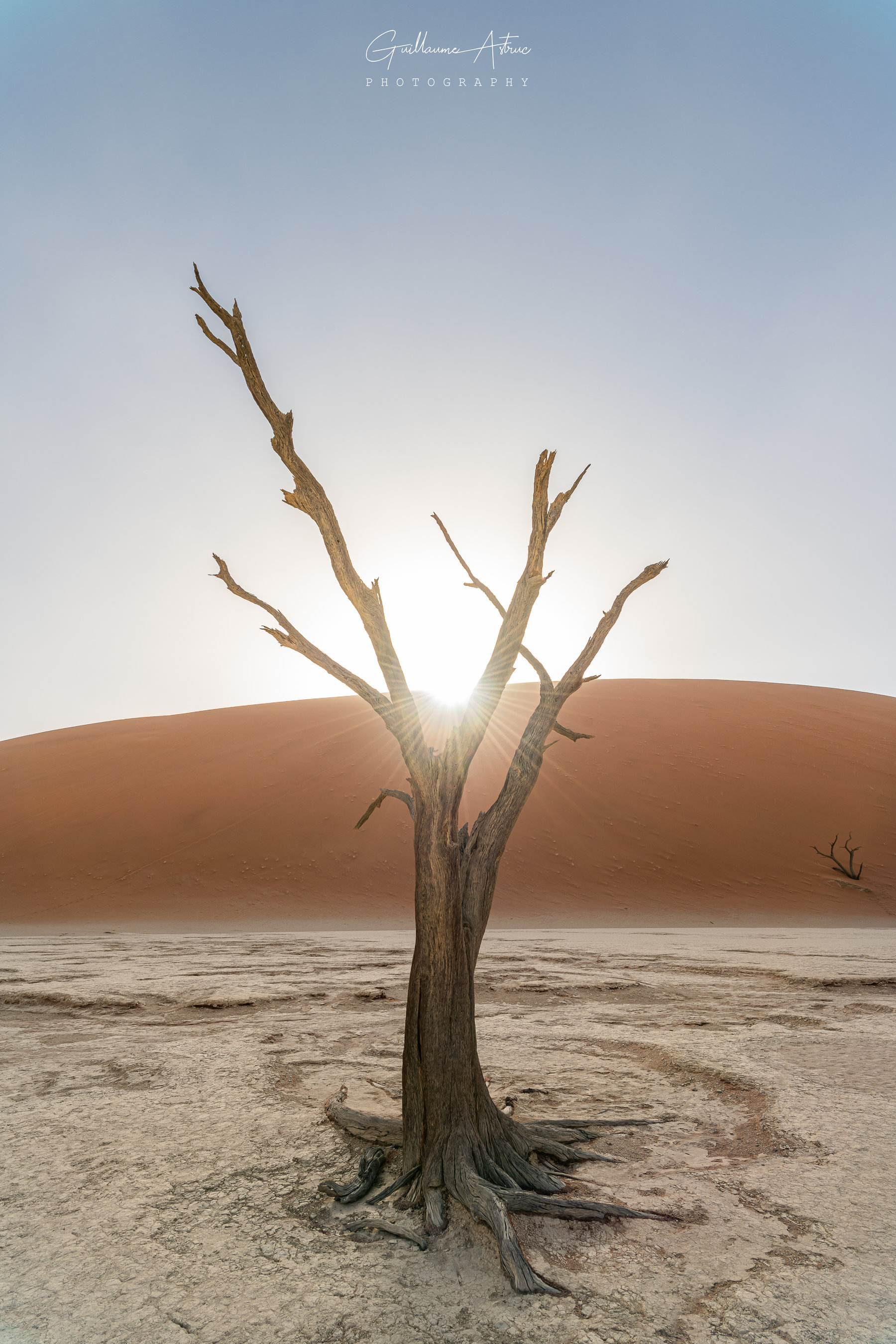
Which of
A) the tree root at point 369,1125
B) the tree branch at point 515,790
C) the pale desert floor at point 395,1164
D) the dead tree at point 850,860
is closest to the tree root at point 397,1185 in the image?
the pale desert floor at point 395,1164

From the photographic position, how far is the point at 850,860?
19312 mm

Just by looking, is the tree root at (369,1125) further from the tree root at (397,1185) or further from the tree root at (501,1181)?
the tree root at (397,1185)

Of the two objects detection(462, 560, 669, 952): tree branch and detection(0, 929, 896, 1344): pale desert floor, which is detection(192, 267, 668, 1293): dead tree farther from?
detection(0, 929, 896, 1344): pale desert floor

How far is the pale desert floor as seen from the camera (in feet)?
7.01

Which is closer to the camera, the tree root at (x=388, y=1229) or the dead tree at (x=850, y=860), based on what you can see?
the tree root at (x=388, y=1229)

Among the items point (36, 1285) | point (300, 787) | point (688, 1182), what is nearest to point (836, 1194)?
Result: point (688, 1182)

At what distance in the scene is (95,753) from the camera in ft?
99.1

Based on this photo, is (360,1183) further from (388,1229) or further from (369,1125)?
(369,1125)

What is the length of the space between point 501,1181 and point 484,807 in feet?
57.7

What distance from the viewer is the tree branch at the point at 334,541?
320cm

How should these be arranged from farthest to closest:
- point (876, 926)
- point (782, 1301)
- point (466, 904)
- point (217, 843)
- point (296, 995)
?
point (217, 843) → point (876, 926) → point (296, 995) → point (466, 904) → point (782, 1301)

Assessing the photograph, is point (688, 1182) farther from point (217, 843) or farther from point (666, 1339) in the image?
point (217, 843)

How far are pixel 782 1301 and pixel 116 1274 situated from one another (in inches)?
77.1

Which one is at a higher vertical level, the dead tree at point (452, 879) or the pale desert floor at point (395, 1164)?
the dead tree at point (452, 879)
